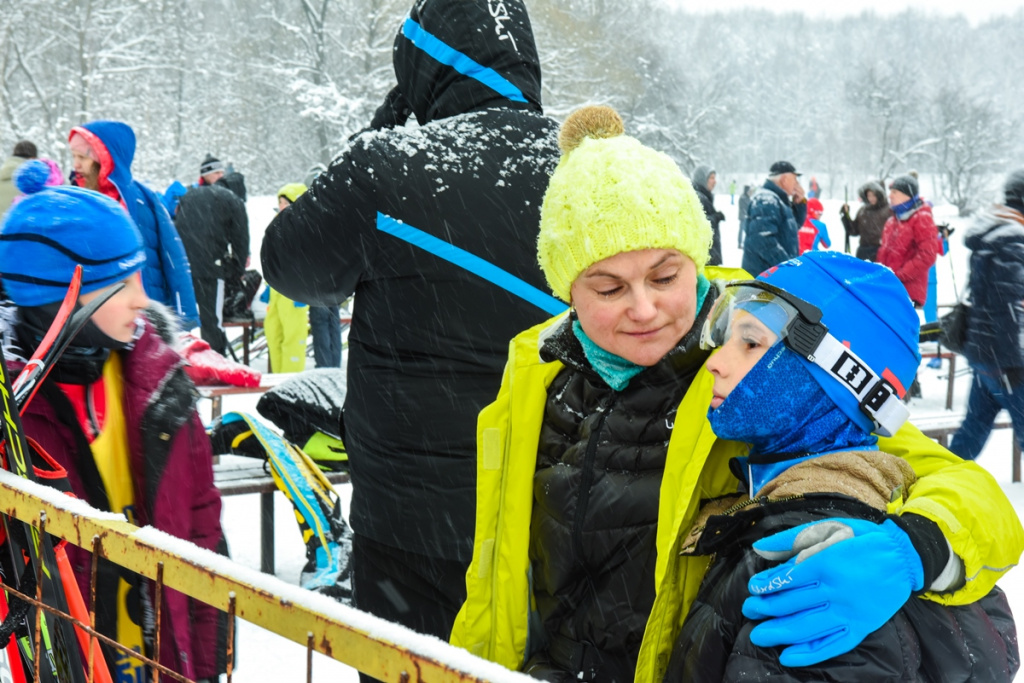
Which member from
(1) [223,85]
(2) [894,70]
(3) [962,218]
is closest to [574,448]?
(3) [962,218]

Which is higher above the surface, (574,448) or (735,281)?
(735,281)

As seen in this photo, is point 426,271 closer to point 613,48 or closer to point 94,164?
point 94,164

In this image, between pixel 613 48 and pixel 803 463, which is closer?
pixel 803 463

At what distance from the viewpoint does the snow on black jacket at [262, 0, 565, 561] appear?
7.03ft

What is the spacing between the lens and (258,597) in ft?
3.78

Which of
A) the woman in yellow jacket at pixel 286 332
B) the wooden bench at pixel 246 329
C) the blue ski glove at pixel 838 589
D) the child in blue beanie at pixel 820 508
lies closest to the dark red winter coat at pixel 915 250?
the woman in yellow jacket at pixel 286 332

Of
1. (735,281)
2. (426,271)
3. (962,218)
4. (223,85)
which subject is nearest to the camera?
(735,281)

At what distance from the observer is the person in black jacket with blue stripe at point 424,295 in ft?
7.04

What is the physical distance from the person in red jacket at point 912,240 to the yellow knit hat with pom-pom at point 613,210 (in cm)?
719

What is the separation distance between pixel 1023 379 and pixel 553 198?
13.2ft

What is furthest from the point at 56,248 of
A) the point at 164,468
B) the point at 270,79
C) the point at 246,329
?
the point at 270,79

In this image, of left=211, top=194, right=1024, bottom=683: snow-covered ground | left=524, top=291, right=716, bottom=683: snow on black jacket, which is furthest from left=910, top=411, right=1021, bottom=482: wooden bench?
left=524, top=291, right=716, bottom=683: snow on black jacket

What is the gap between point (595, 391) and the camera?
63.8 inches

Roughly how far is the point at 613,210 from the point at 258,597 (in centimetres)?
79
